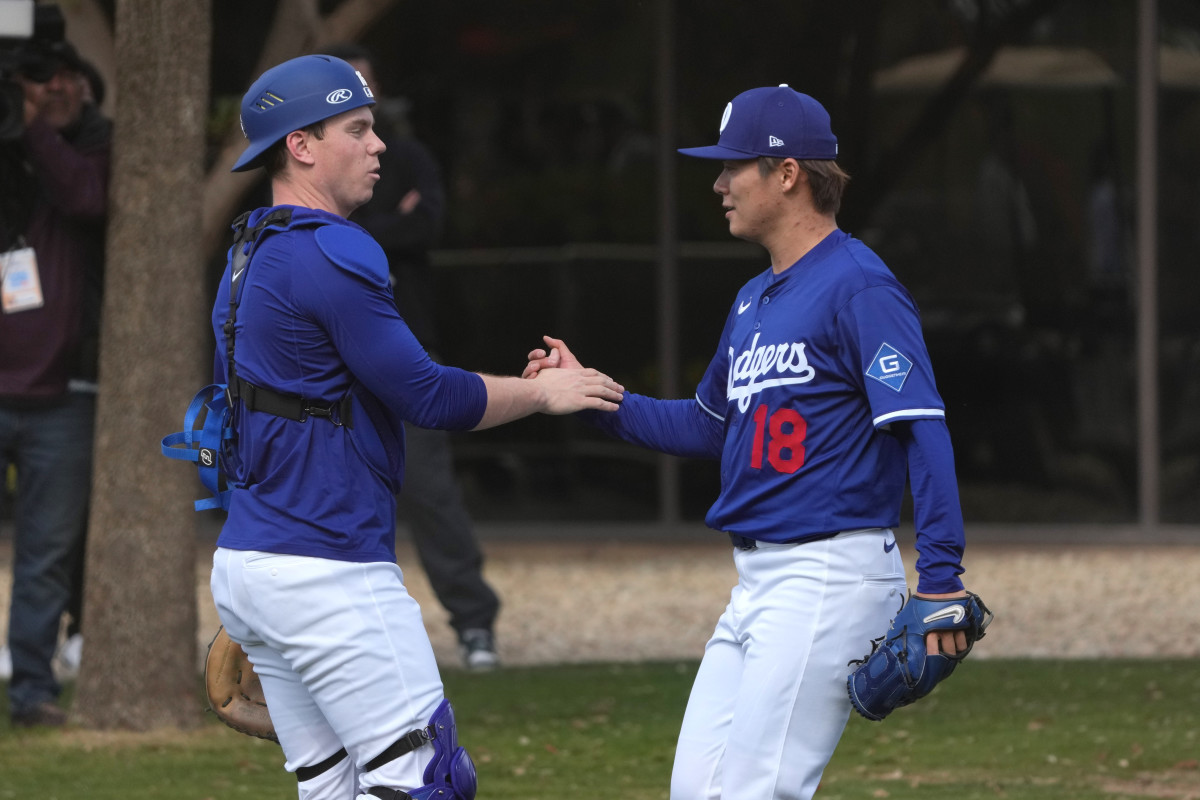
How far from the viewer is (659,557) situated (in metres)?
10.5

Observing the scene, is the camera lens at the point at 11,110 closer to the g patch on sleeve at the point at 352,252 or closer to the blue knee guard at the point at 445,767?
the g patch on sleeve at the point at 352,252

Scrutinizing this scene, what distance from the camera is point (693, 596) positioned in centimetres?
934

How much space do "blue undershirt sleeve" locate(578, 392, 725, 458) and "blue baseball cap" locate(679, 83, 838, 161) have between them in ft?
2.34

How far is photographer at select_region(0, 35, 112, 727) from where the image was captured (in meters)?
6.37

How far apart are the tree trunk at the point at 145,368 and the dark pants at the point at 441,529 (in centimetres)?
135

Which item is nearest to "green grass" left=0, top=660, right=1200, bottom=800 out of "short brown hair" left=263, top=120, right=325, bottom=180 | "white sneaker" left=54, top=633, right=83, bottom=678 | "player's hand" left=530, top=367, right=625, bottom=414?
"white sneaker" left=54, top=633, right=83, bottom=678

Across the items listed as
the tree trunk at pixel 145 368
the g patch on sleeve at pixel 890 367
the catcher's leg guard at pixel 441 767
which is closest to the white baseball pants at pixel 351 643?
the catcher's leg guard at pixel 441 767

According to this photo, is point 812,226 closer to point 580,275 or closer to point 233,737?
point 233,737

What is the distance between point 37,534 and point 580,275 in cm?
503

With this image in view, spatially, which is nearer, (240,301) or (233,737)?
(240,301)

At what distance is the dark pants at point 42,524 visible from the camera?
20.9 ft

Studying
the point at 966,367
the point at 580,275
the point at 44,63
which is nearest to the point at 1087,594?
the point at 966,367

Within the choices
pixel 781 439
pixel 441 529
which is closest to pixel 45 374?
pixel 441 529

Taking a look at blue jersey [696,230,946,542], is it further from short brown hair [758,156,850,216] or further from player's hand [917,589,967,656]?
player's hand [917,589,967,656]
